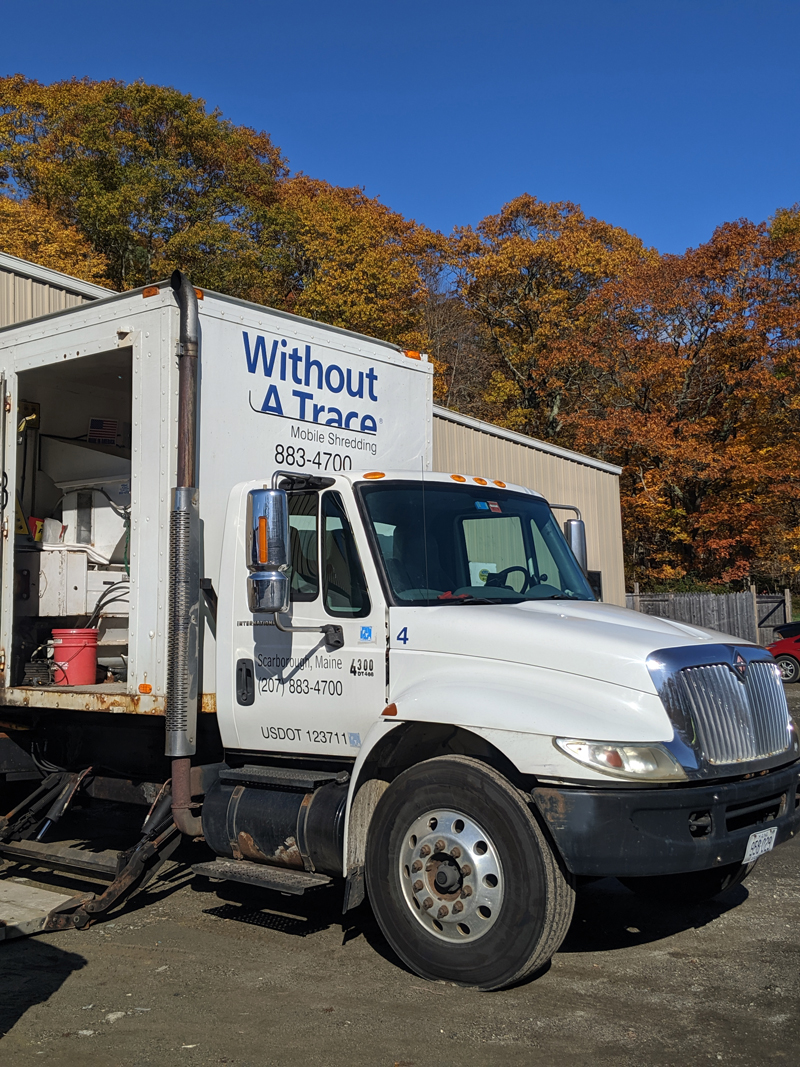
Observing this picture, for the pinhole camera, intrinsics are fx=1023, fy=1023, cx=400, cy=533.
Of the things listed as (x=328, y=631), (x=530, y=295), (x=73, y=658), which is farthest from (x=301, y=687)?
(x=530, y=295)

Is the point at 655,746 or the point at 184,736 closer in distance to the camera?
the point at 655,746

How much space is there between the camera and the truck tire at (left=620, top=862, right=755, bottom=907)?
6000mm

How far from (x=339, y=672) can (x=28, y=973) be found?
7.21 feet

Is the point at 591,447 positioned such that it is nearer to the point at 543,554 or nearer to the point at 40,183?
the point at 40,183

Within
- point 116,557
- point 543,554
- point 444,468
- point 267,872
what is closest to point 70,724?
point 116,557

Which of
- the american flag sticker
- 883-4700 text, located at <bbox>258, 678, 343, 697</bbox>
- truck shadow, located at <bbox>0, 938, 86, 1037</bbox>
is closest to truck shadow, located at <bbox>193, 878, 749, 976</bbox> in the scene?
truck shadow, located at <bbox>0, 938, 86, 1037</bbox>

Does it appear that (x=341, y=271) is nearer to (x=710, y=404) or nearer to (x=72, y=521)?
(x=710, y=404)

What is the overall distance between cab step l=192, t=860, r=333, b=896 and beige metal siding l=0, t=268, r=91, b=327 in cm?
759

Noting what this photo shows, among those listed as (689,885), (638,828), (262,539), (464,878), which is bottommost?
(689,885)

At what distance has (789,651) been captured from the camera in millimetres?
23359

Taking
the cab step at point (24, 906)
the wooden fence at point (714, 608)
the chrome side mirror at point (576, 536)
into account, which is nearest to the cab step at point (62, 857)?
the cab step at point (24, 906)

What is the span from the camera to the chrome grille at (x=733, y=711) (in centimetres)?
479

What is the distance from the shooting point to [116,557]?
792 cm

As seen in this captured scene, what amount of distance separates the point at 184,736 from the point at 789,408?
1101 inches
